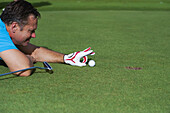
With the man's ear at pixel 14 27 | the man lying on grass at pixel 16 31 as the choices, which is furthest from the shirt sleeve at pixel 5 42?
the man's ear at pixel 14 27

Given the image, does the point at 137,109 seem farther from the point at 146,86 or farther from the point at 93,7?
the point at 93,7

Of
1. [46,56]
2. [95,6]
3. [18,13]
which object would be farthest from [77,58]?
[95,6]

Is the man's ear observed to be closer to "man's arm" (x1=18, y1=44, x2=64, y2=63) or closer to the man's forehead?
the man's forehead

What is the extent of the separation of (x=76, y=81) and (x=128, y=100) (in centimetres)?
96

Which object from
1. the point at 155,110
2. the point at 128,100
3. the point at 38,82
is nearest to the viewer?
the point at 155,110

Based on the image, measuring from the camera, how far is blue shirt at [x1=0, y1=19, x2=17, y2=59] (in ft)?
14.7

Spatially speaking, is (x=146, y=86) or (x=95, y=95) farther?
(x=146, y=86)

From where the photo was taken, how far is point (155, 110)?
3.30 m

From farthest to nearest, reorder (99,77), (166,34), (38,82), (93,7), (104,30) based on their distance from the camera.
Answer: (93,7) → (104,30) → (166,34) → (99,77) → (38,82)

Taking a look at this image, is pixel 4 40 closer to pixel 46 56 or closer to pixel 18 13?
pixel 18 13

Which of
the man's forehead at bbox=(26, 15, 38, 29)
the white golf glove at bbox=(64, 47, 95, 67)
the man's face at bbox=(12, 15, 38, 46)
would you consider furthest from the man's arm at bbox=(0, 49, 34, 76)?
the white golf glove at bbox=(64, 47, 95, 67)

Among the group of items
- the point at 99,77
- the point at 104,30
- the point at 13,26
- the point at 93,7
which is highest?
the point at 13,26

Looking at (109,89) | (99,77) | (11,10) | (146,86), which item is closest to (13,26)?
(11,10)

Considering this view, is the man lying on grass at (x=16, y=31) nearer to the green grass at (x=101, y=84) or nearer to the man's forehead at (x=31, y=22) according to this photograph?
the man's forehead at (x=31, y=22)
